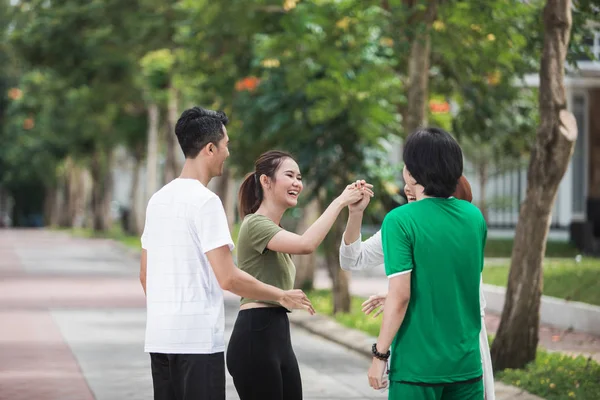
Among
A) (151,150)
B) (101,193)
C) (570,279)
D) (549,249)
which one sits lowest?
(549,249)

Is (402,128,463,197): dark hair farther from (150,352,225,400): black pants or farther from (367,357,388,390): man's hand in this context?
(150,352,225,400): black pants

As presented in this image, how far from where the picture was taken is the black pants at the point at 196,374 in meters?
5.34

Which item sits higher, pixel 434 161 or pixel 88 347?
pixel 434 161

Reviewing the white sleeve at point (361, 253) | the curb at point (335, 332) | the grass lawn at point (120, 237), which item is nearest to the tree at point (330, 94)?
the curb at point (335, 332)

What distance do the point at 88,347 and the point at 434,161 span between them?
1011 cm

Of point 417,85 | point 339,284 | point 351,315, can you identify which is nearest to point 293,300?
point 417,85

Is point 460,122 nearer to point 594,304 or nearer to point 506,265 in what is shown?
point 594,304

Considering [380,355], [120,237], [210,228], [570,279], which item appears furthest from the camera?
[120,237]

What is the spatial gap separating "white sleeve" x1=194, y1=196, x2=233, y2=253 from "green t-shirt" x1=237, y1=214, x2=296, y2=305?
56 centimetres

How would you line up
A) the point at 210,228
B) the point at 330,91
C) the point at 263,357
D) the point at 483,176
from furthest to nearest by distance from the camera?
the point at 483,176 < the point at 330,91 < the point at 263,357 < the point at 210,228

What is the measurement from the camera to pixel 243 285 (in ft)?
17.7

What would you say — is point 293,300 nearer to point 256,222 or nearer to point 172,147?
point 256,222

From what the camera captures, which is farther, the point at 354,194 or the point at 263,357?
the point at 263,357

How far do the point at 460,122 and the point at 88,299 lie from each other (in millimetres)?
7040
